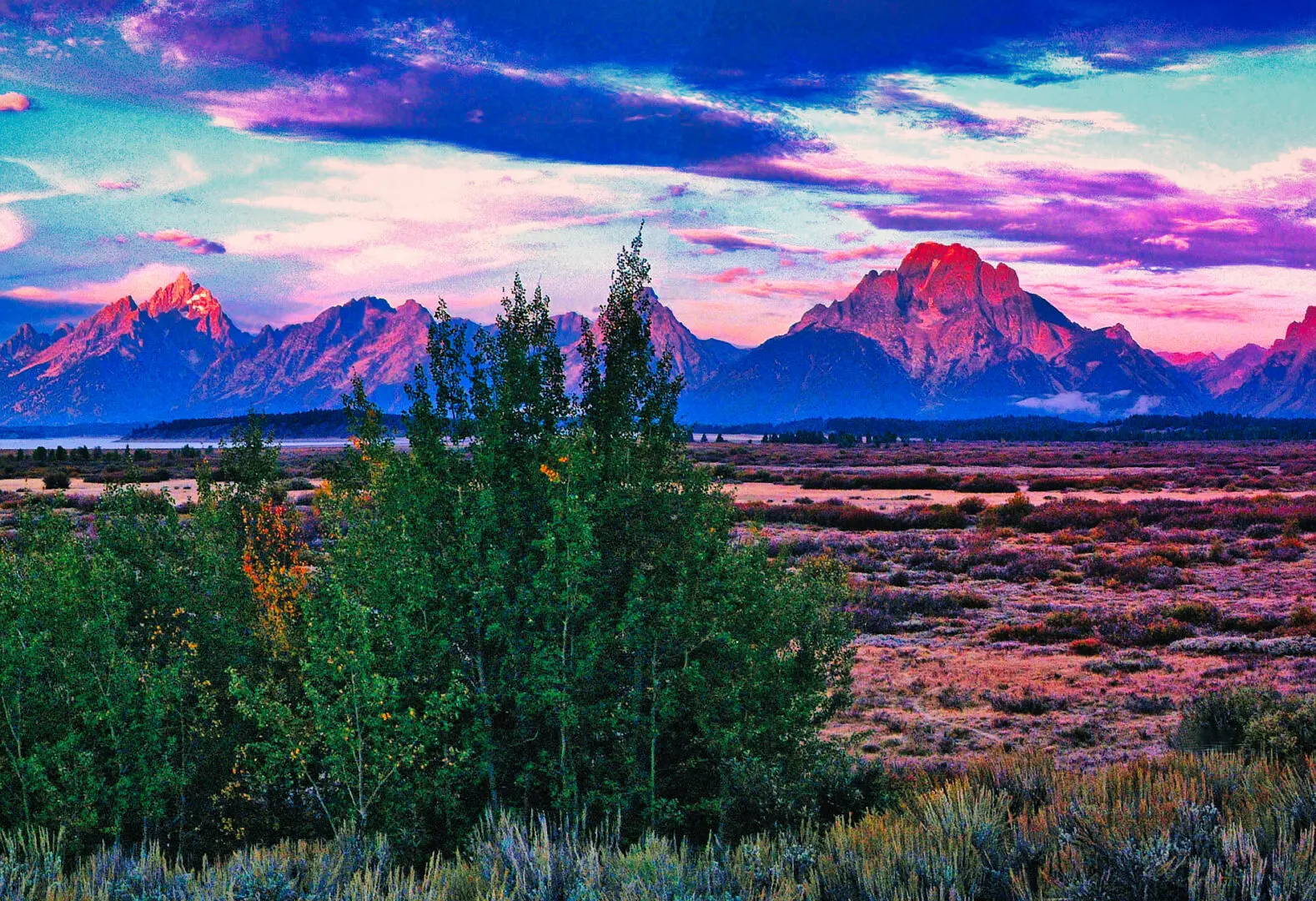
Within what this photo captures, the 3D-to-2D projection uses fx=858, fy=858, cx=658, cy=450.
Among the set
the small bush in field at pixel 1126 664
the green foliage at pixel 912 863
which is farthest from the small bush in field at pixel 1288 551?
the green foliage at pixel 912 863

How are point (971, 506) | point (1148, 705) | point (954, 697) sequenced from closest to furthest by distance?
point (1148, 705) < point (954, 697) < point (971, 506)

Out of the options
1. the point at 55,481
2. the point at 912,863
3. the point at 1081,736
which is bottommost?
the point at 1081,736

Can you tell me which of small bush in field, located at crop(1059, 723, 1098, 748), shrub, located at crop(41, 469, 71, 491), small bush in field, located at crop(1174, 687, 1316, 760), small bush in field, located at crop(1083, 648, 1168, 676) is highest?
shrub, located at crop(41, 469, 71, 491)

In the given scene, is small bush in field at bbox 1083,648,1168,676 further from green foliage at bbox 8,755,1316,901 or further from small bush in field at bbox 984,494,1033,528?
small bush in field at bbox 984,494,1033,528

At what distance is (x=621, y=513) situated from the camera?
42.5 ft

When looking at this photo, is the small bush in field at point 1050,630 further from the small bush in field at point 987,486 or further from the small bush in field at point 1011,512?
the small bush in field at point 987,486

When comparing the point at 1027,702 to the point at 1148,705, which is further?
the point at 1027,702

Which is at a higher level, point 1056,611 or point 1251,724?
point 1251,724

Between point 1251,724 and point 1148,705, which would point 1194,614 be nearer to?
point 1148,705

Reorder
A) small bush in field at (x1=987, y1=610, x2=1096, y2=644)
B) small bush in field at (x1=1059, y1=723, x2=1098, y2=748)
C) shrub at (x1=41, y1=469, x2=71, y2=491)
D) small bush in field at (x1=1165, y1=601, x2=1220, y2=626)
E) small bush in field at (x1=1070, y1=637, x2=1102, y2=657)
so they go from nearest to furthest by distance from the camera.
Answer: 1. small bush in field at (x1=1059, y1=723, x2=1098, y2=748)
2. small bush in field at (x1=1070, y1=637, x2=1102, y2=657)
3. small bush in field at (x1=987, y1=610, x2=1096, y2=644)
4. small bush in field at (x1=1165, y1=601, x2=1220, y2=626)
5. shrub at (x1=41, y1=469, x2=71, y2=491)

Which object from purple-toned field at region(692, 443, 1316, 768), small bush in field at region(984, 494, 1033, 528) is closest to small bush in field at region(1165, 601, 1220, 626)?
purple-toned field at region(692, 443, 1316, 768)

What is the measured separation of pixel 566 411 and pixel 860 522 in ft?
136

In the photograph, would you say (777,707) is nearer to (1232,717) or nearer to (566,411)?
(566,411)

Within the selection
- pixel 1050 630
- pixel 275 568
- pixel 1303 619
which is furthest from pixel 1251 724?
pixel 275 568
